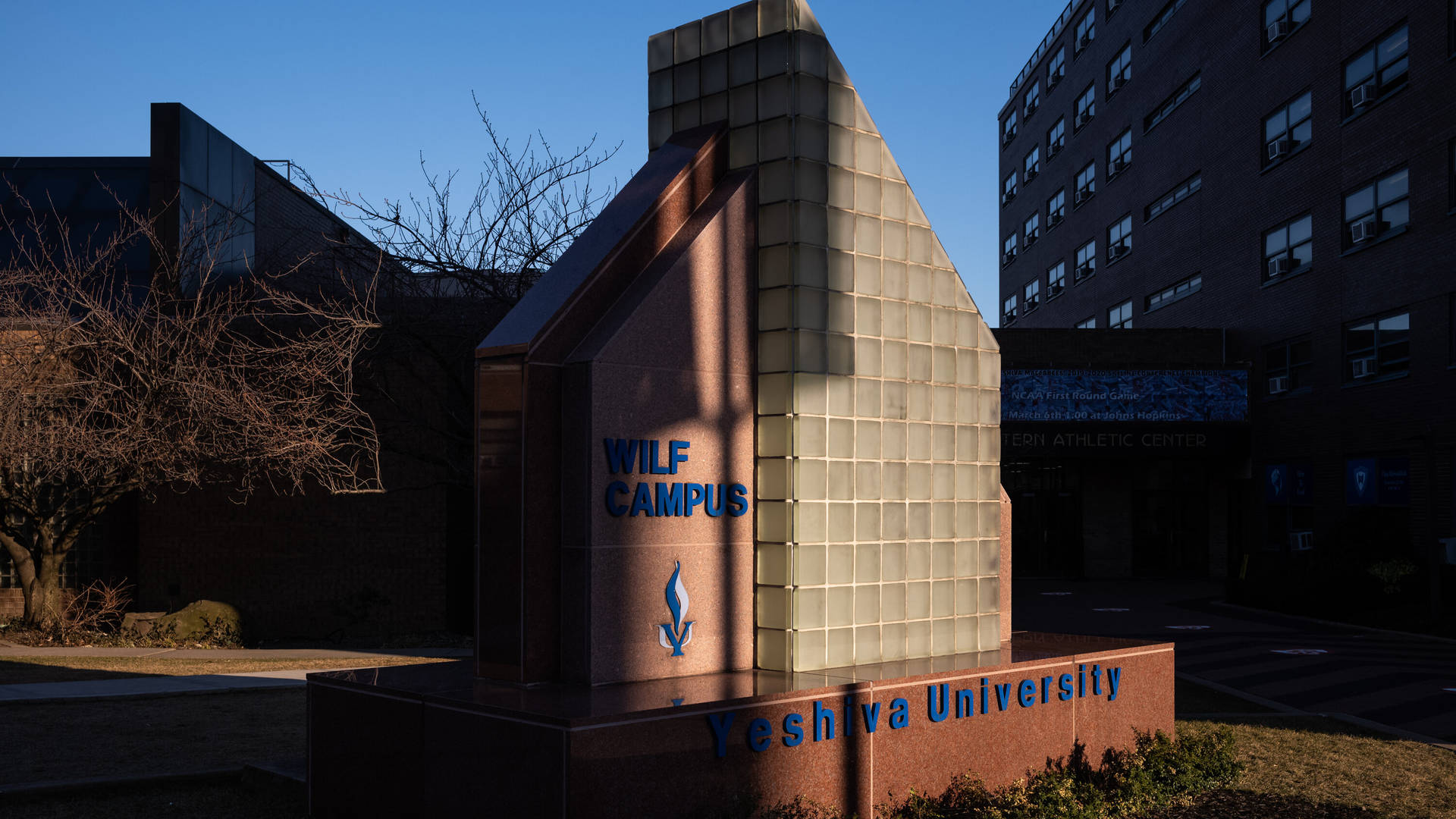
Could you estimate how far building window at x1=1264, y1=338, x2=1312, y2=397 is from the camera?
1319 inches

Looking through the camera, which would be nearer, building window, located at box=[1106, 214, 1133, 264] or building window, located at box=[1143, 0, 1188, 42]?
building window, located at box=[1143, 0, 1188, 42]

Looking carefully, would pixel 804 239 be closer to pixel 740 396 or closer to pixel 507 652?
pixel 740 396

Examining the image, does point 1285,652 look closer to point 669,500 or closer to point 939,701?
point 939,701

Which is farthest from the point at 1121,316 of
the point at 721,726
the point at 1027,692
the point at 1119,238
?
the point at 721,726

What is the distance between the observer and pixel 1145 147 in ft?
146

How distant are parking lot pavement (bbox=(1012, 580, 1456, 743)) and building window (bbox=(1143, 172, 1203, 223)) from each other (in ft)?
46.5

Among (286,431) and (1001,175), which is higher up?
(1001,175)

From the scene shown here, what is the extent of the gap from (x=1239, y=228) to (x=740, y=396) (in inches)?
1283

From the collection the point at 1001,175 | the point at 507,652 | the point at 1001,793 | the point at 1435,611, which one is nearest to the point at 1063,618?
the point at 1435,611

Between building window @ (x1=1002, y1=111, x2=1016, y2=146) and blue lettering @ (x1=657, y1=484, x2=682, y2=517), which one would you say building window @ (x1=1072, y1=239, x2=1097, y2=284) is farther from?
blue lettering @ (x1=657, y1=484, x2=682, y2=517)

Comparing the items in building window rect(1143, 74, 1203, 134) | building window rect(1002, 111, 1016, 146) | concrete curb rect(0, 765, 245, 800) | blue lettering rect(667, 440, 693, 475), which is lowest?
concrete curb rect(0, 765, 245, 800)

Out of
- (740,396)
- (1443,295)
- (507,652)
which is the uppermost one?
(1443,295)

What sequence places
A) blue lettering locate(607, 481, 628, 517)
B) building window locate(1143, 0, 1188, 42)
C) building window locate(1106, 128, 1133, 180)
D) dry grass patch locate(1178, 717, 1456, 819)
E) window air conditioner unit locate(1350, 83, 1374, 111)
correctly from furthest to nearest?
building window locate(1106, 128, 1133, 180)
building window locate(1143, 0, 1188, 42)
window air conditioner unit locate(1350, 83, 1374, 111)
dry grass patch locate(1178, 717, 1456, 819)
blue lettering locate(607, 481, 628, 517)

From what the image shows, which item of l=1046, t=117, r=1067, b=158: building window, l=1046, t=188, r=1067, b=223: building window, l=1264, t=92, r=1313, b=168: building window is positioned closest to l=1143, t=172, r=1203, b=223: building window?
l=1264, t=92, r=1313, b=168: building window
